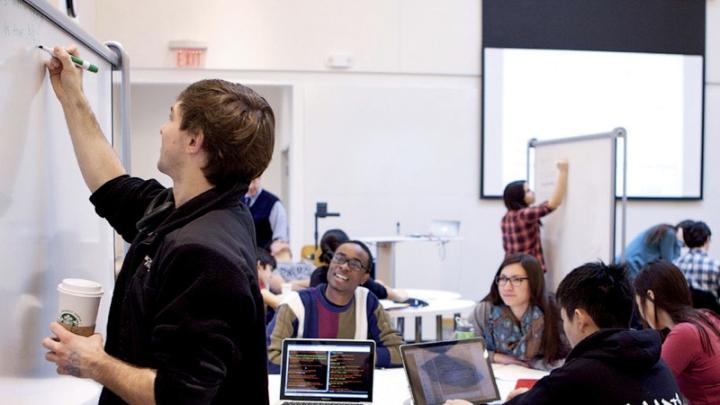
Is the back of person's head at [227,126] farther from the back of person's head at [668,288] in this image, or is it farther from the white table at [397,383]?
the back of person's head at [668,288]

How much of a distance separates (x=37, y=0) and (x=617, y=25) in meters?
7.18

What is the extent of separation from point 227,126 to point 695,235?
195 inches

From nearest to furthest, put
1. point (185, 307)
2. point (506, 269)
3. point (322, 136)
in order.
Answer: point (185, 307)
point (506, 269)
point (322, 136)

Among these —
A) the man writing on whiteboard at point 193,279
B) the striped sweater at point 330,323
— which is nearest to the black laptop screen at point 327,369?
the striped sweater at point 330,323

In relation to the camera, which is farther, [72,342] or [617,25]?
[617,25]

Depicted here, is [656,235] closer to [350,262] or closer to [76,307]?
[350,262]

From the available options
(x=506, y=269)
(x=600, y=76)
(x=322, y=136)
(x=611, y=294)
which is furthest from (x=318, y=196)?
(x=611, y=294)

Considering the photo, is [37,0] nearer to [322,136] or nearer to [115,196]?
[115,196]

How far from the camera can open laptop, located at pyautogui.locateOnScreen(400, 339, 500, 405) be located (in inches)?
97.4

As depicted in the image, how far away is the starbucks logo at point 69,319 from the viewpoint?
4.46 ft

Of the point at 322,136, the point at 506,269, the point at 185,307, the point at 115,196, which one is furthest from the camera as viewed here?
the point at 322,136

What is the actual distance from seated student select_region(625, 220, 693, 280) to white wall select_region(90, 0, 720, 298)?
1.71 meters

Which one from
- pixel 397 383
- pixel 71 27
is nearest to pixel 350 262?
pixel 397 383

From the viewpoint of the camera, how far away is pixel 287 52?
23.8ft
